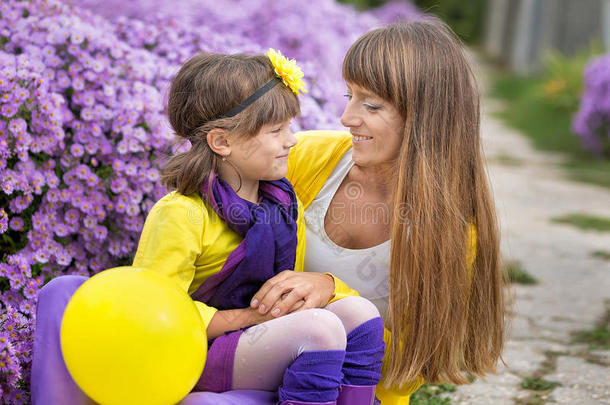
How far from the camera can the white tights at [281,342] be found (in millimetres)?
1911

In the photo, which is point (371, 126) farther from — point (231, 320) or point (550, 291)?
point (550, 291)

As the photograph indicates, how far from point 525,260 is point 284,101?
3.01m

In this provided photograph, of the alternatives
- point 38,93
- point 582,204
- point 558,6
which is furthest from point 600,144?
point 38,93

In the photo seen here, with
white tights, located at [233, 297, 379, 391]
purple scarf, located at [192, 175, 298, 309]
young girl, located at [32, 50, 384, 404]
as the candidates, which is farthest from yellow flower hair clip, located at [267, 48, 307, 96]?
white tights, located at [233, 297, 379, 391]

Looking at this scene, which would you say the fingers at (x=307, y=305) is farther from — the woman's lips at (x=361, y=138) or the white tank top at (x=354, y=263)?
the woman's lips at (x=361, y=138)

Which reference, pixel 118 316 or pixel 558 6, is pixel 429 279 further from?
pixel 558 6

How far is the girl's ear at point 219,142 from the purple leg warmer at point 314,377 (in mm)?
617

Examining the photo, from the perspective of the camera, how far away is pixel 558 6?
1352 centimetres

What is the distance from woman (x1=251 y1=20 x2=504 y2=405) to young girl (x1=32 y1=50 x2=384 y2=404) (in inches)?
6.1

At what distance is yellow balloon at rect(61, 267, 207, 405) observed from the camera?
170cm

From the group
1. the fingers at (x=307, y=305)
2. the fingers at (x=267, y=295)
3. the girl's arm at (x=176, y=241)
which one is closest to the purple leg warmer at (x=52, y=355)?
the girl's arm at (x=176, y=241)

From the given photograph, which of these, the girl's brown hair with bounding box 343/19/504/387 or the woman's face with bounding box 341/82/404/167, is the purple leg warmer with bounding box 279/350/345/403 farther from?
the woman's face with bounding box 341/82/404/167

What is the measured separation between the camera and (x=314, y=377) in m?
1.88

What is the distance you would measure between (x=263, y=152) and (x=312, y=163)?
0.49 m
